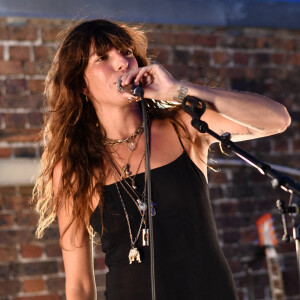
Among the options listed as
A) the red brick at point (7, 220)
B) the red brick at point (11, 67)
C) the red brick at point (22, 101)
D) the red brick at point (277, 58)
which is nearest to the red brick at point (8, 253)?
the red brick at point (7, 220)

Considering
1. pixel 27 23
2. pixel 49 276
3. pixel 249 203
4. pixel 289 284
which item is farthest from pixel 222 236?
pixel 27 23

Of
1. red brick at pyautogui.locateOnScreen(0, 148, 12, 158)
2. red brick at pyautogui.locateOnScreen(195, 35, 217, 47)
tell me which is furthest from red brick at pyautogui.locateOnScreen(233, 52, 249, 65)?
red brick at pyautogui.locateOnScreen(0, 148, 12, 158)

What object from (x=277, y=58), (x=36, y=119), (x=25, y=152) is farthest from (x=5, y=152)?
(x=277, y=58)

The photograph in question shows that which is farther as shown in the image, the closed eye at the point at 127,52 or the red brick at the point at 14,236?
the red brick at the point at 14,236

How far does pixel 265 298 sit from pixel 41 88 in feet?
5.59

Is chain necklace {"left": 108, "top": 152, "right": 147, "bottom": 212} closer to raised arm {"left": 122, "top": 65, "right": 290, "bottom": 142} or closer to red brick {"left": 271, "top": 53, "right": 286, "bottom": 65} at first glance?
raised arm {"left": 122, "top": 65, "right": 290, "bottom": 142}

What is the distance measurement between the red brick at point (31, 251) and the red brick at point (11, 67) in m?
0.89

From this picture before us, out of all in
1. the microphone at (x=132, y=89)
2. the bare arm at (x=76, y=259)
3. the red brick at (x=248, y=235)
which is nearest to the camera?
the microphone at (x=132, y=89)

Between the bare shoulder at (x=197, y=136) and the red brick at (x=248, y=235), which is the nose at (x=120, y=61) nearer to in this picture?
the bare shoulder at (x=197, y=136)

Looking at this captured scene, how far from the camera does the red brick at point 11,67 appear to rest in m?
3.24

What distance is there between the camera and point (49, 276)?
10.6 ft

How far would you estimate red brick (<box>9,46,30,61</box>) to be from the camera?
3.25 meters

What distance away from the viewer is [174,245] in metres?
2.12

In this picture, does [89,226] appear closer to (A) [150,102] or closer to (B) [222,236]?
(A) [150,102]
